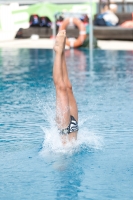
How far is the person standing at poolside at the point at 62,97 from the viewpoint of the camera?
18.2 feet

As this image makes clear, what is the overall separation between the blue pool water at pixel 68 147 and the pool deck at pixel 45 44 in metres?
6.78

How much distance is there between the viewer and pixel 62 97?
5574 millimetres

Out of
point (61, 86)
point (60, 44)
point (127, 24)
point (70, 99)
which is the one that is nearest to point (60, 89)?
point (61, 86)

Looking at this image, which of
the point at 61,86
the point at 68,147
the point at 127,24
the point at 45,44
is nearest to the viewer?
the point at 61,86

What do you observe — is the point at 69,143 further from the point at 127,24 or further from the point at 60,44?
the point at 127,24

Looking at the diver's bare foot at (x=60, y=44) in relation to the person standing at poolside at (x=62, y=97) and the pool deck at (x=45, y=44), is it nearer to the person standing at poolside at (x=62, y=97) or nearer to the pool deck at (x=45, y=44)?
the person standing at poolside at (x=62, y=97)

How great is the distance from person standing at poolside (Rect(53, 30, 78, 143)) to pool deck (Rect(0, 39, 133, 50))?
1222cm

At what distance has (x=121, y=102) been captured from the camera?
8.33 metres

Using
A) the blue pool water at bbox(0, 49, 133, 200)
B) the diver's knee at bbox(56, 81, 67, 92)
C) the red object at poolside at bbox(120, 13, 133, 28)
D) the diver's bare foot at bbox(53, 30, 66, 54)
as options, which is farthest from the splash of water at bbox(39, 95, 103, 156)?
the red object at poolside at bbox(120, 13, 133, 28)

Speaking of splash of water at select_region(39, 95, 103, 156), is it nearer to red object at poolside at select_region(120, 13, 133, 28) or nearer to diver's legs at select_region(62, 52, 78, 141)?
diver's legs at select_region(62, 52, 78, 141)

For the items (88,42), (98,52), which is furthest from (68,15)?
(98,52)

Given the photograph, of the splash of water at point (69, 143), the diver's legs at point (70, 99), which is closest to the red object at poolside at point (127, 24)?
the splash of water at point (69, 143)

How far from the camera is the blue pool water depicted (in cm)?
467

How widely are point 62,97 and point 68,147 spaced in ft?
1.69
